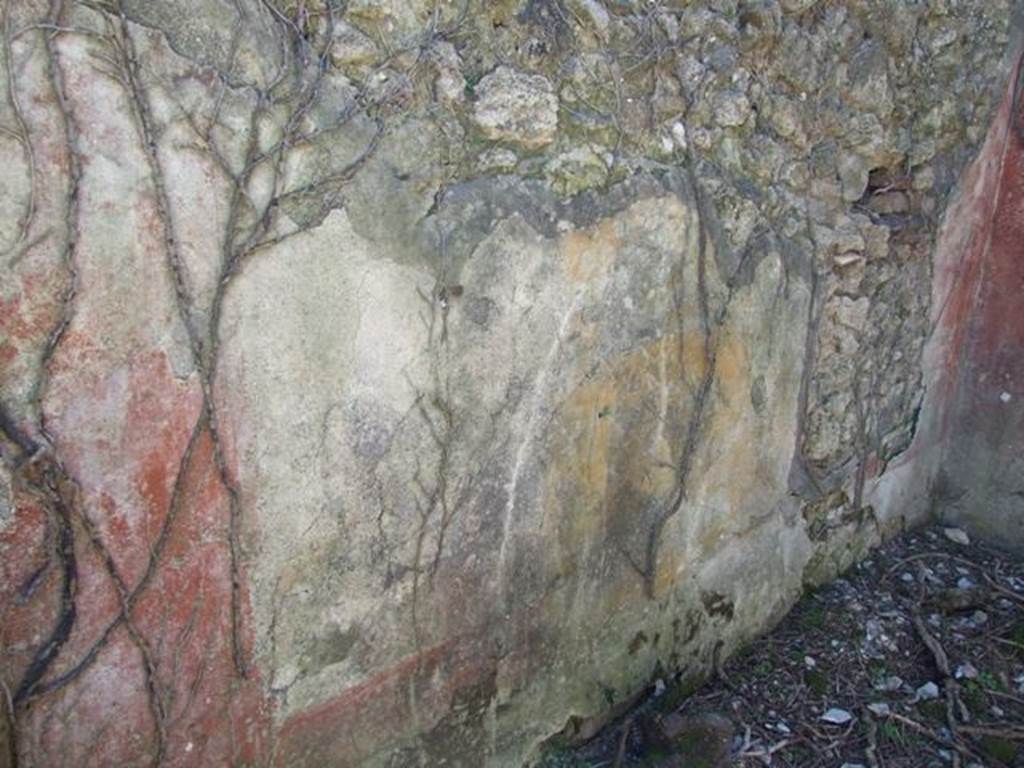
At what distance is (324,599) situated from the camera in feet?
6.17

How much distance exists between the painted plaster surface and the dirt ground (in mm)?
113

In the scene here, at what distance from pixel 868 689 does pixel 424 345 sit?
1903 mm

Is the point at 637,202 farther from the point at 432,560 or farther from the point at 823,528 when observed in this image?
the point at 823,528

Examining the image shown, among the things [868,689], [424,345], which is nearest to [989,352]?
[868,689]

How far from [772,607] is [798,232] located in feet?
4.14

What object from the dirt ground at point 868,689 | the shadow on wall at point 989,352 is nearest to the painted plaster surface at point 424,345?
the dirt ground at point 868,689

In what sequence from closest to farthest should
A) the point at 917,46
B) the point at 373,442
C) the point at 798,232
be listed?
the point at 373,442 < the point at 798,232 < the point at 917,46

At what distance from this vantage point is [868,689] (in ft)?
9.37

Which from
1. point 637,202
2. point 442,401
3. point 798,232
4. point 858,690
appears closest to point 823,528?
point 858,690

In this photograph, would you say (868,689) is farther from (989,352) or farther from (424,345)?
(424,345)

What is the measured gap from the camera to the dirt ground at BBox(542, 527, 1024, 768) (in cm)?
254

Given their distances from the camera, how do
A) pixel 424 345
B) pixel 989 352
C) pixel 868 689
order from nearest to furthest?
pixel 424 345 < pixel 868 689 < pixel 989 352

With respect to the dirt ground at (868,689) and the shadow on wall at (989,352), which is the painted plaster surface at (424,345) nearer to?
the dirt ground at (868,689)

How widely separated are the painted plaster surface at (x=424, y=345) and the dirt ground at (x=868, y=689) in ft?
0.37
